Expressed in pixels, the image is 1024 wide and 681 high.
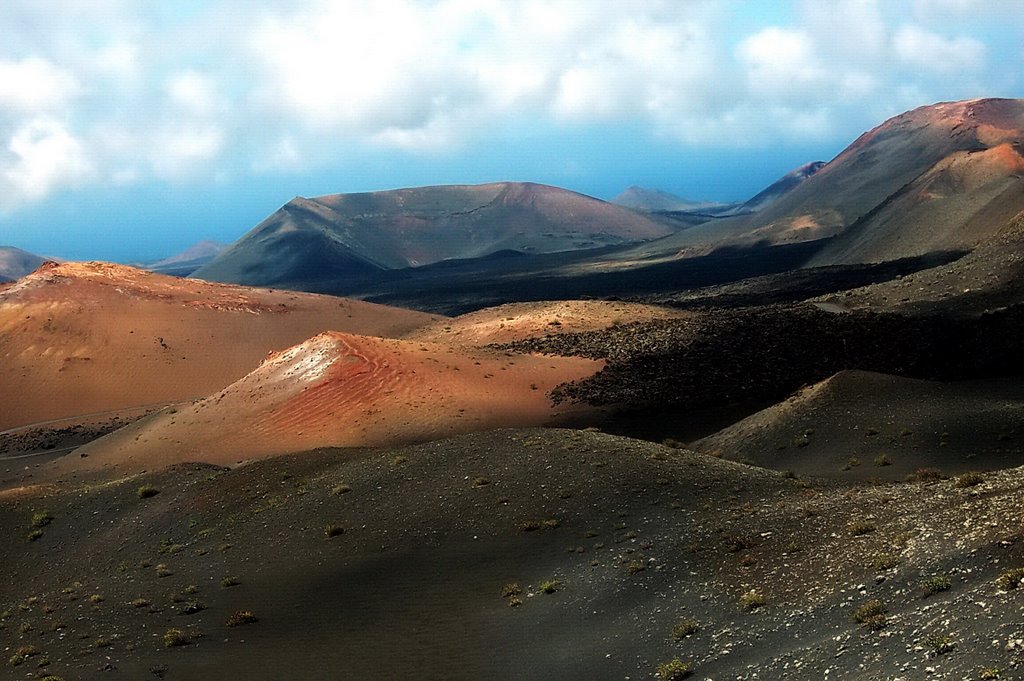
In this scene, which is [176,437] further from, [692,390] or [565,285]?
[565,285]

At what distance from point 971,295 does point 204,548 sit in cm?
3693

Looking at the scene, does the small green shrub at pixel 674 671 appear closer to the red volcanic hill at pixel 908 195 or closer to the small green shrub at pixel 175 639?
the small green shrub at pixel 175 639

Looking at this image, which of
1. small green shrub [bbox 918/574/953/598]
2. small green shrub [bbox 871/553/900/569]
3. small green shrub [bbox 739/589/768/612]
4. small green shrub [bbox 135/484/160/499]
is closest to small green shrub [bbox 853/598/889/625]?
small green shrub [bbox 918/574/953/598]

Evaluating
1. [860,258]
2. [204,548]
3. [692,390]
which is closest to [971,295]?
[692,390]

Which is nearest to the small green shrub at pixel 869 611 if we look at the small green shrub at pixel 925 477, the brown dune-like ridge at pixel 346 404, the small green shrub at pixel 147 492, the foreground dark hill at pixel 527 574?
the foreground dark hill at pixel 527 574

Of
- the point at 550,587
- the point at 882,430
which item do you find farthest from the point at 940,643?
the point at 882,430

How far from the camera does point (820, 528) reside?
13.2 meters

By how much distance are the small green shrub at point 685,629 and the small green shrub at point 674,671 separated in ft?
2.50

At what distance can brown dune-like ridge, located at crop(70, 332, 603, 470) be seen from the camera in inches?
1238

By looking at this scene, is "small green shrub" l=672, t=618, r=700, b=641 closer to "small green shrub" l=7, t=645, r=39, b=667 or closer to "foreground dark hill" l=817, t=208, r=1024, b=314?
"small green shrub" l=7, t=645, r=39, b=667

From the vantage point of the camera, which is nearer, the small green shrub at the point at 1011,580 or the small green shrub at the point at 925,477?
the small green shrub at the point at 1011,580

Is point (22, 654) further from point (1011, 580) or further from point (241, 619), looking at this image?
point (1011, 580)

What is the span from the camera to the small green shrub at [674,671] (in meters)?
10.2

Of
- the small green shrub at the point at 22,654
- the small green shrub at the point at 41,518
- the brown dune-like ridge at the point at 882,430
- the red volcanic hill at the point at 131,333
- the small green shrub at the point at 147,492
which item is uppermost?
the red volcanic hill at the point at 131,333
